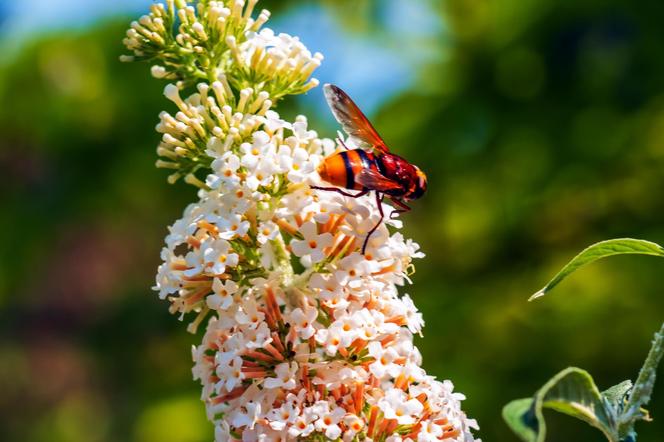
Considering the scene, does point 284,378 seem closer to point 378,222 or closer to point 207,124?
point 378,222

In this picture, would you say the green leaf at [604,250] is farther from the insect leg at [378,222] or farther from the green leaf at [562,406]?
the insect leg at [378,222]

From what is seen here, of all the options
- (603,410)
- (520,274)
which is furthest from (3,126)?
(603,410)

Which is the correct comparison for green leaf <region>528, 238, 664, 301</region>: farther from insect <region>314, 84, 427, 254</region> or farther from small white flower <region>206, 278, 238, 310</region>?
small white flower <region>206, 278, 238, 310</region>

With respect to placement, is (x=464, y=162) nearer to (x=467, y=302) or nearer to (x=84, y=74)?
(x=467, y=302)

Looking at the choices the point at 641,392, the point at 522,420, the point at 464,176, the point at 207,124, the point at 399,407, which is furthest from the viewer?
the point at 464,176

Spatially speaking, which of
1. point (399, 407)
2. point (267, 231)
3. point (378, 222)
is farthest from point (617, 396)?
point (267, 231)
